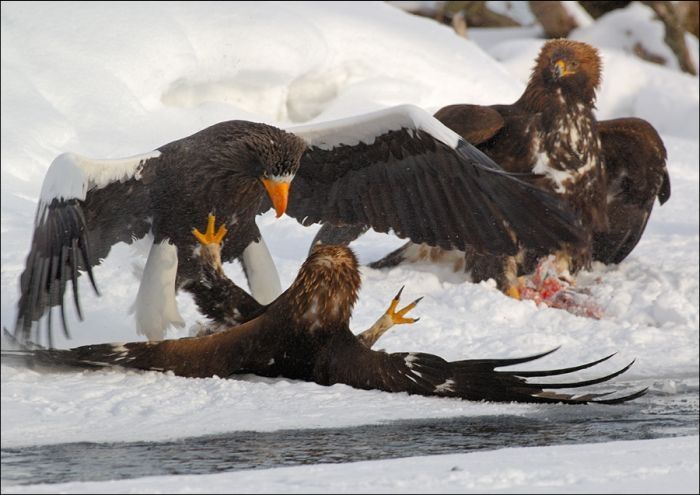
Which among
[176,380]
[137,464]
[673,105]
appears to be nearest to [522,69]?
[673,105]

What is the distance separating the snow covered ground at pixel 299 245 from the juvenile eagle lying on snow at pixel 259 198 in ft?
1.11

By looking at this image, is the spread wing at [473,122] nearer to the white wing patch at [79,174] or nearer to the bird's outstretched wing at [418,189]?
the bird's outstretched wing at [418,189]

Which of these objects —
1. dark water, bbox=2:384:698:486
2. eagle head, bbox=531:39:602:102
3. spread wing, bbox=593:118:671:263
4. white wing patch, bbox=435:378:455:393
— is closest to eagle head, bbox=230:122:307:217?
white wing patch, bbox=435:378:455:393

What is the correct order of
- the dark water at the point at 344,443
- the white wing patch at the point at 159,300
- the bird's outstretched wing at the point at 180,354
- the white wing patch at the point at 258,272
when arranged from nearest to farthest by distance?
the dark water at the point at 344,443 < the bird's outstretched wing at the point at 180,354 < the white wing patch at the point at 159,300 < the white wing patch at the point at 258,272

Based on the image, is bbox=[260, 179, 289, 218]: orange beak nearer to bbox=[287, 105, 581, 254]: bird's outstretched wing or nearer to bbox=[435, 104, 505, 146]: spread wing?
bbox=[287, 105, 581, 254]: bird's outstretched wing

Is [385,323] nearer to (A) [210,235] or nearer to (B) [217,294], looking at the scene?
(B) [217,294]

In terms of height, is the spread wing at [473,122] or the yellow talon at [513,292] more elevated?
the spread wing at [473,122]

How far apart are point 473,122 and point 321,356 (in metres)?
2.27

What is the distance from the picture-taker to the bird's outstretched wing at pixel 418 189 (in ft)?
17.9

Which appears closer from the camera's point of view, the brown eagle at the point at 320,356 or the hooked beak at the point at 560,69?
the brown eagle at the point at 320,356

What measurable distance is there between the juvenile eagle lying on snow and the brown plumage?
428 mm

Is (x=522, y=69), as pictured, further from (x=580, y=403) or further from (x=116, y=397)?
(x=116, y=397)

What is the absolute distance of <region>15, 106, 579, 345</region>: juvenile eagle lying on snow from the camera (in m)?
4.96

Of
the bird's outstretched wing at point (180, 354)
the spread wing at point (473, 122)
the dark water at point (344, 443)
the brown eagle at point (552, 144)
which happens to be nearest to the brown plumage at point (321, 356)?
the bird's outstretched wing at point (180, 354)
